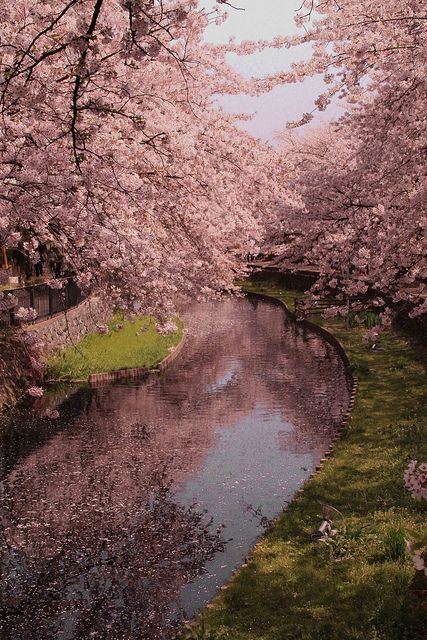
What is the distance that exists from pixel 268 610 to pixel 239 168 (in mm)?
10781

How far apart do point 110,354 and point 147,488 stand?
13998 mm

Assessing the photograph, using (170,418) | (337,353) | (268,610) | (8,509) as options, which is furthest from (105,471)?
(337,353)

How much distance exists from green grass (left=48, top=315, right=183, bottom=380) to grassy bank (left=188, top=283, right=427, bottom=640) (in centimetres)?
1064

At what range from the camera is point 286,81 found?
1313 centimetres

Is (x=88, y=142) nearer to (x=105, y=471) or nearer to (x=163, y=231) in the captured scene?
(x=163, y=231)

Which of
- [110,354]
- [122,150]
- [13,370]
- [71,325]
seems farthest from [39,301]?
[122,150]

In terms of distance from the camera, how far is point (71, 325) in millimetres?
29500

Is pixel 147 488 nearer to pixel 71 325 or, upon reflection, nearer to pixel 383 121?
pixel 383 121

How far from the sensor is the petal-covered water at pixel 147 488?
10.4 m

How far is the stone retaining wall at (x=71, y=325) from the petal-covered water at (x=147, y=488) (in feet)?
10.3

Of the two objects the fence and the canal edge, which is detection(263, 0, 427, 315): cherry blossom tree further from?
the fence

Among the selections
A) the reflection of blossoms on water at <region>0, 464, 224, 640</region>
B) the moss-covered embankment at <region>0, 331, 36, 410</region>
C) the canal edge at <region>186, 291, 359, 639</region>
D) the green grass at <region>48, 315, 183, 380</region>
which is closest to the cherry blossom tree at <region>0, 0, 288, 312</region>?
the reflection of blossoms on water at <region>0, 464, 224, 640</region>

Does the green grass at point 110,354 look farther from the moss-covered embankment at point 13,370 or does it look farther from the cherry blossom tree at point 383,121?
the cherry blossom tree at point 383,121

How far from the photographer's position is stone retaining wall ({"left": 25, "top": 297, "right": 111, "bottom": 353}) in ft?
86.4
